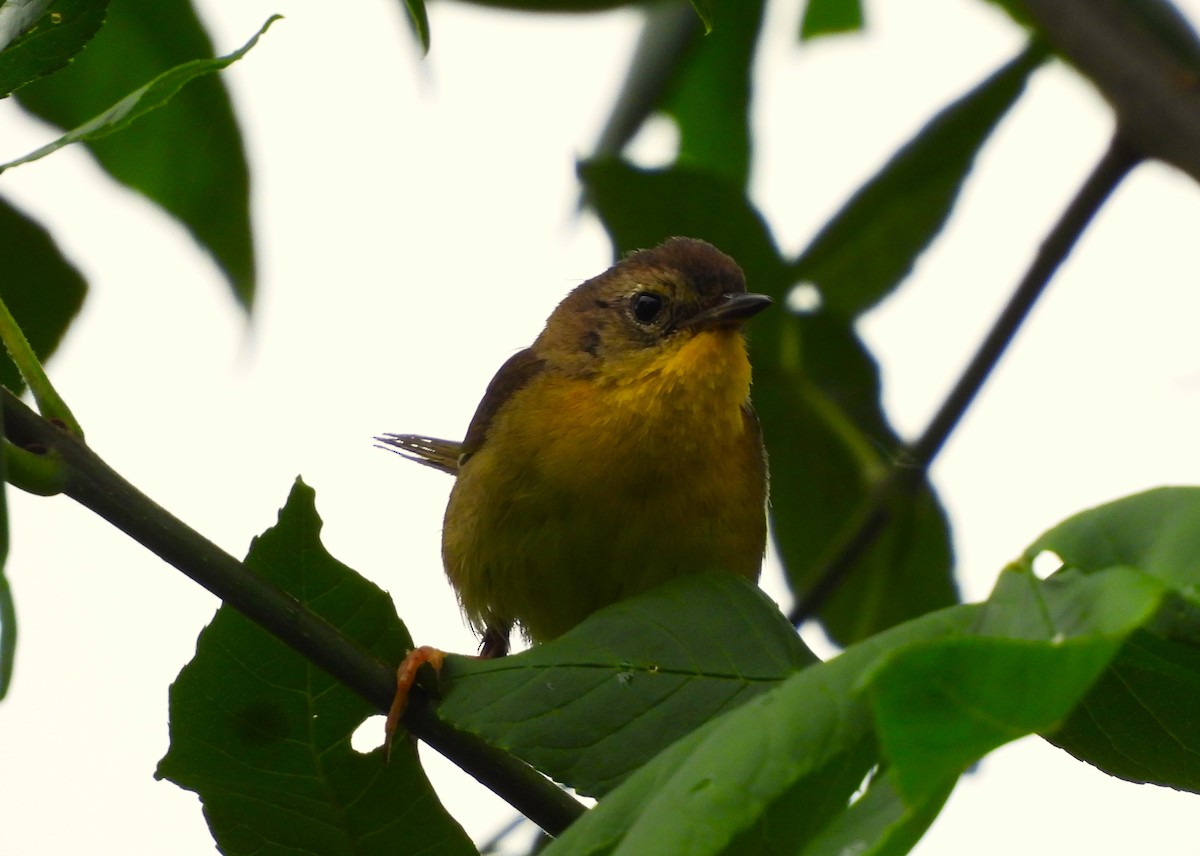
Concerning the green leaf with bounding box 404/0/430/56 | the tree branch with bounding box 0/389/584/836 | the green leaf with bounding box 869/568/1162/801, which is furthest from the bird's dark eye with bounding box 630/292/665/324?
the green leaf with bounding box 869/568/1162/801

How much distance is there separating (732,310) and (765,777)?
9.94 feet

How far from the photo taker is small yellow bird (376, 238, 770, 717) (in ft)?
13.4

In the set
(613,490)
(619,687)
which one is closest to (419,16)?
(619,687)

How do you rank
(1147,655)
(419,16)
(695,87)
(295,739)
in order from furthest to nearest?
(695,87) < (295,739) < (419,16) < (1147,655)

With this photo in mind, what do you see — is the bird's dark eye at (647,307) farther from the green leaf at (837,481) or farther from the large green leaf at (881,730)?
the large green leaf at (881,730)

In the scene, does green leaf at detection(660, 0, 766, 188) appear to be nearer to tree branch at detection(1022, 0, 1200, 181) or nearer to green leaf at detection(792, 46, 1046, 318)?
green leaf at detection(792, 46, 1046, 318)

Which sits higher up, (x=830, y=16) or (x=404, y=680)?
(x=830, y=16)

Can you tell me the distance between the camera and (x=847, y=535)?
4156mm

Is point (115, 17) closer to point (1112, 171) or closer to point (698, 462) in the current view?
point (698, 462)

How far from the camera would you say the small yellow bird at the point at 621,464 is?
13.4 feet

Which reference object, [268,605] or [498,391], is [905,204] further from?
[268,605]

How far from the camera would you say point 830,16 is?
4.48 metres

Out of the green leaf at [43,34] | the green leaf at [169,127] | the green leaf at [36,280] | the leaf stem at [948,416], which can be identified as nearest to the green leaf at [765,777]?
the green leaf at [43,34]

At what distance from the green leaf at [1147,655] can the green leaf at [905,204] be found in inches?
98.3
